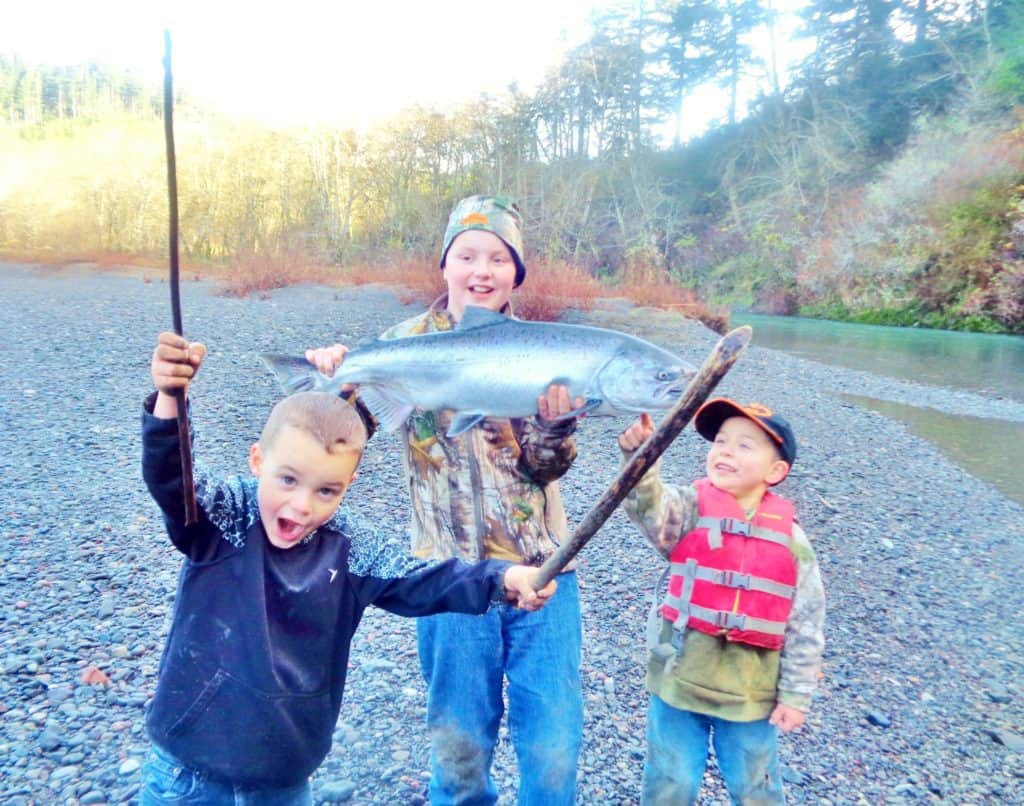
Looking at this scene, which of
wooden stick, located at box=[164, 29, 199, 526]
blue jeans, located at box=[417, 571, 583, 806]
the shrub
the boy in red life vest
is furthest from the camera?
the shrub

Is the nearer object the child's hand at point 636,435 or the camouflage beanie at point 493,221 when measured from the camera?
the child's hand at point 636,435

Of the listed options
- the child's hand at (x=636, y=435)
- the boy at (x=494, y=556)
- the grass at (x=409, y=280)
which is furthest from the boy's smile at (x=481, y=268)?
the grass at (x=409, y=280)

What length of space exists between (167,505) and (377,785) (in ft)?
6.62

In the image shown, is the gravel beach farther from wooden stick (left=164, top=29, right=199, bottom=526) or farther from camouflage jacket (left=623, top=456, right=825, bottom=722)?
wooden stick (left=164, top=29, right=199, bottom=526)

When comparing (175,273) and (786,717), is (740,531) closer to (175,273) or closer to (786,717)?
(786,717)

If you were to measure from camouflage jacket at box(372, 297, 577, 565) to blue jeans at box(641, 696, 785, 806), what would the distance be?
0.87 meters

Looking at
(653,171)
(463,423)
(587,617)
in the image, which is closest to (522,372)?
(463,423)

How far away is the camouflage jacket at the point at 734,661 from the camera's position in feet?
8.39

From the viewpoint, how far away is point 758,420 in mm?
2695

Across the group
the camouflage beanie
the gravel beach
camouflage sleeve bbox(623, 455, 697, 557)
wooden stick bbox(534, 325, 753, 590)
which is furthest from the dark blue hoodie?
the gravel beach

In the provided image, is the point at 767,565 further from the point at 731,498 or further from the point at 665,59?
the point at 665,59

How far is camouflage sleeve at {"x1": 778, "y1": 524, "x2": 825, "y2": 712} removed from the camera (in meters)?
2.54

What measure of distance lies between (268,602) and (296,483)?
0.34 meters

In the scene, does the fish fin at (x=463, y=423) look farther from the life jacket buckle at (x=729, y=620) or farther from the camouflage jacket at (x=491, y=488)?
the life jacket buckle at (x=729, y=620)
